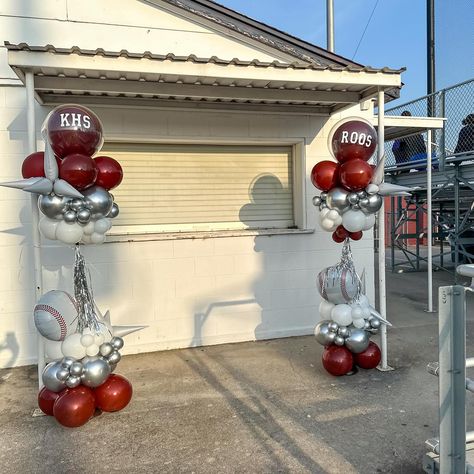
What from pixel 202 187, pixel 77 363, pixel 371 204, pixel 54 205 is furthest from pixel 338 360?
pixel 54 205

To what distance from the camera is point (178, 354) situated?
5102mm

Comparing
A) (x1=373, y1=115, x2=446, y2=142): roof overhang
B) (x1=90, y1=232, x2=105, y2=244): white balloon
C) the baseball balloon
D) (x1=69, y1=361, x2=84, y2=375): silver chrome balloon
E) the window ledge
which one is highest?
(x1=373, y1=115, x2=446, y2=142): roof overhang

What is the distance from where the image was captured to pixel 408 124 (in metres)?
6.42

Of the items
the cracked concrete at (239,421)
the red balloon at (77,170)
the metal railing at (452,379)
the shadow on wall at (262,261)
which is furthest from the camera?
the shadow on wall at (262,261)

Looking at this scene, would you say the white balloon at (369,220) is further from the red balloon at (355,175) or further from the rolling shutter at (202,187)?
the rolling shutter at (202,187)

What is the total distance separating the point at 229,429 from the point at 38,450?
1.34 metres

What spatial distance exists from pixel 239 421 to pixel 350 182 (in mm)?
2184

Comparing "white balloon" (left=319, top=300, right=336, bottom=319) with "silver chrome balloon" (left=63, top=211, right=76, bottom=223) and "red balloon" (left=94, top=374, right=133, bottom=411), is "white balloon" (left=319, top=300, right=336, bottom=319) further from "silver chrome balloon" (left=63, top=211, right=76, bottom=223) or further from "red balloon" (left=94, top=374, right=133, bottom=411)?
"silver chrome balloon" (left=63, top=211, right=76, bottom=223)

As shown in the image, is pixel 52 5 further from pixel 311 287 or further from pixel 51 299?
pixel 311 287

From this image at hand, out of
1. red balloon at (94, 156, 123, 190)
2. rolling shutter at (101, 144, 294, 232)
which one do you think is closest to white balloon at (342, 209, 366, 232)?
rolling shutter at (101, 144, 294, 232)

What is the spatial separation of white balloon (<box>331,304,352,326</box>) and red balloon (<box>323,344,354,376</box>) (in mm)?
256

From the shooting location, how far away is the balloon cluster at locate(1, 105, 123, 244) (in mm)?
3311

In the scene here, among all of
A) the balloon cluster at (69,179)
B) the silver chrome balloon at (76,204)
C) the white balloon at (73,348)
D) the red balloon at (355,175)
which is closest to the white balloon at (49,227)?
the balloon cluster at (69,179)

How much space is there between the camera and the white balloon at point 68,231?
11.1 feet
